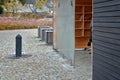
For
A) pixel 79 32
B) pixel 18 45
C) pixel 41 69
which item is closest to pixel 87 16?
pixel 79 32

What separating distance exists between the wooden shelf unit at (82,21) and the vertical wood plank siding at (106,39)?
7295 mm

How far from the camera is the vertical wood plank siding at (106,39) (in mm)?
5140

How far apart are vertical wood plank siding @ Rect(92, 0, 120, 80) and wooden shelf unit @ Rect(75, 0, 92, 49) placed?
7.29 m

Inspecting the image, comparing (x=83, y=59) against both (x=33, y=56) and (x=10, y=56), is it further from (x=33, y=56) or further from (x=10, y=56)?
(x=10, y=56)

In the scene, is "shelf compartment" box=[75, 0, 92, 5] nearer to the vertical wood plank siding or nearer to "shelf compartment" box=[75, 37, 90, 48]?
"shelf compartment" box=[75, 37, 90, 48]

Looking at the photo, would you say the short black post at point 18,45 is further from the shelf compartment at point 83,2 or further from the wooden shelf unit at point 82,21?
A: the shelf compartment at point 83,2

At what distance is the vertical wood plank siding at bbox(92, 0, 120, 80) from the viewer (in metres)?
5.14

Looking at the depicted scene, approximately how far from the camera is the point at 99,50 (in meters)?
6.03

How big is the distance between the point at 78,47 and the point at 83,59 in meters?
2.84

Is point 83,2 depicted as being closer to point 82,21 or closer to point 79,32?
point 82,21

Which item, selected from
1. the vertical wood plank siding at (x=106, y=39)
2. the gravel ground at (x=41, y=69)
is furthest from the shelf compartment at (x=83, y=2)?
the vertical wood plank siding at (x=106, y=39)

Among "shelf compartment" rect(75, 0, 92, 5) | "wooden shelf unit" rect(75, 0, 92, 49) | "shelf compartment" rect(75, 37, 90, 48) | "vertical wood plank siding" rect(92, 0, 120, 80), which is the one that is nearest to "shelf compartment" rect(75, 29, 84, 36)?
"wooden shelf unit" rect(75, 0, 92, 49)

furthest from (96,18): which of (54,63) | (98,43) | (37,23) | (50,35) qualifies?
(37,23)

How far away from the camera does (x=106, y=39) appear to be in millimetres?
5652
